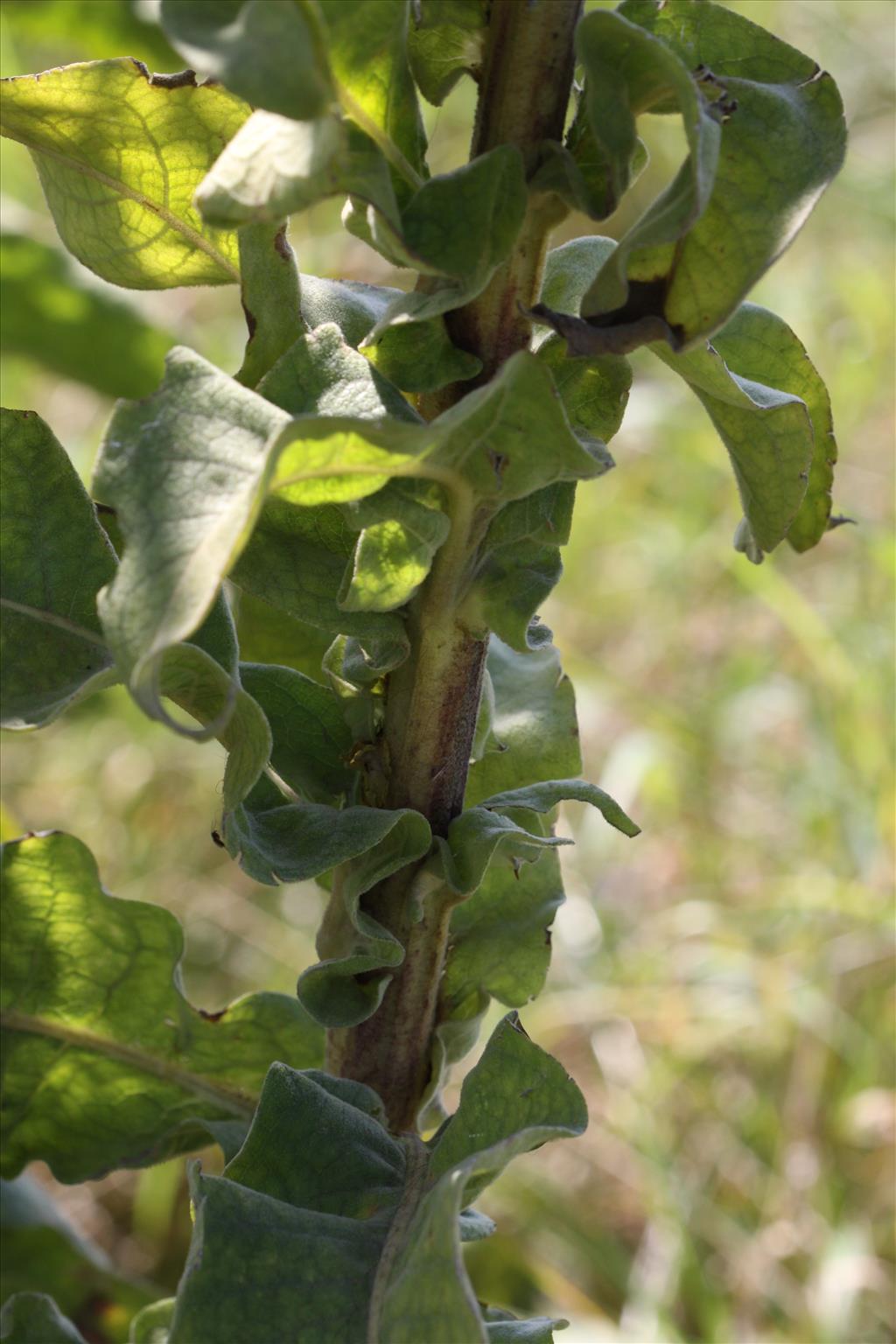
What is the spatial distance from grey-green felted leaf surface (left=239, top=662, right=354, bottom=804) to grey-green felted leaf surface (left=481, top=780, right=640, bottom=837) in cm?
8

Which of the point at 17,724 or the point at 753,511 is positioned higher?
the point at 753,511

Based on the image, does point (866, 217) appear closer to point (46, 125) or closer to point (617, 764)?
point (617, 764)

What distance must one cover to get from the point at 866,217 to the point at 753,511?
10.9 ft

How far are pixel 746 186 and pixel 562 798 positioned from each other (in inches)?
12.1

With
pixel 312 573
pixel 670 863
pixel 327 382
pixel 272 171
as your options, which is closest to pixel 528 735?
pixel 312 573

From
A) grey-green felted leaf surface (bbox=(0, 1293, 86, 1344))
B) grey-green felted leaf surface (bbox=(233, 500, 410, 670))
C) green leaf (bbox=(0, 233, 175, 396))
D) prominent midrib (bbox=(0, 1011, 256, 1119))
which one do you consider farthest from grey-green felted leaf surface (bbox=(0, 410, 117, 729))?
green leaf (bbox=(0, 233, 175, 396))

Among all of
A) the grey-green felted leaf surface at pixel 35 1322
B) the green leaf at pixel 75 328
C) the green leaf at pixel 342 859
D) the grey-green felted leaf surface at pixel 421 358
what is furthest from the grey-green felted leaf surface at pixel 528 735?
the green leaf at pixel 75 328

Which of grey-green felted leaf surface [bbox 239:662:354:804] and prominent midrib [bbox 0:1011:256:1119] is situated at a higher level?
grey-green felted leaf surface [bbox 239:662:354:804]

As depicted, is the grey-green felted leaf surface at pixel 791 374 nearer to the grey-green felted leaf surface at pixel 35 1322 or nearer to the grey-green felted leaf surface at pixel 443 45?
the grey-green felted leaf surface at pixel 443 45

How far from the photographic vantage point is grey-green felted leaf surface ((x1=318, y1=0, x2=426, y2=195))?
552mm

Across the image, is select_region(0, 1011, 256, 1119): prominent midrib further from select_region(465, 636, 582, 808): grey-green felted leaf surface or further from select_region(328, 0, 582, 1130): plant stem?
select_region(465, 636, 582, 808): grey-green felted leaf surface

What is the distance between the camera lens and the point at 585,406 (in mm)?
696

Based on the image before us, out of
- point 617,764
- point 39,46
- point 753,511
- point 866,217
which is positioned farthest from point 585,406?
point 866,217

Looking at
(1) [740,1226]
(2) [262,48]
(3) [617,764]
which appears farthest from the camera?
(3) [617,764]
